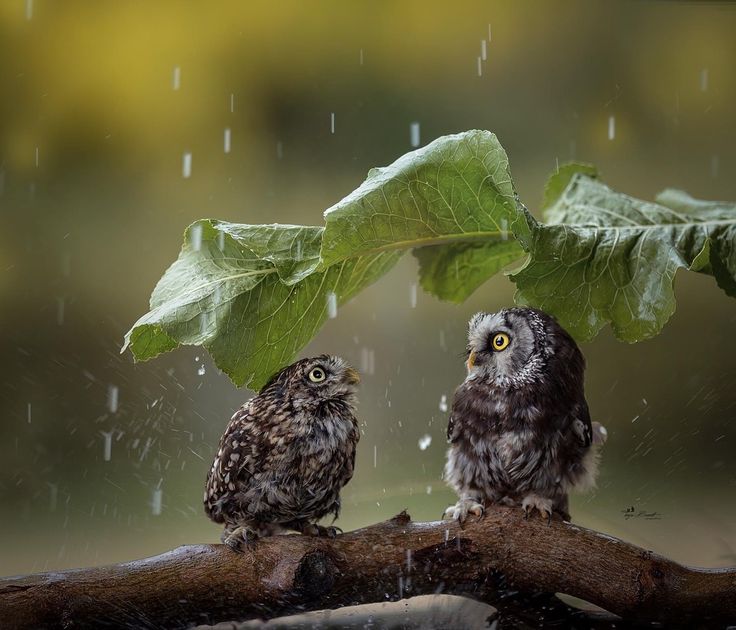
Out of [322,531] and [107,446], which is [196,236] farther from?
[107,446]

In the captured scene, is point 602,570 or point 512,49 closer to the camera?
point 602,570

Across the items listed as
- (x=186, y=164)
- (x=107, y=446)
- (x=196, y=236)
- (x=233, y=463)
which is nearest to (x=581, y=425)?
(x=233, y=463)

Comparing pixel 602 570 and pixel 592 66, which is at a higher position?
pixel 592 66

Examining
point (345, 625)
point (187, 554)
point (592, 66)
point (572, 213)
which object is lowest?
point (345, 625)

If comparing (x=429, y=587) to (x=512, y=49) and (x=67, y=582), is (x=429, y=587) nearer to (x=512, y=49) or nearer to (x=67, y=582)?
(x=67, y=582)

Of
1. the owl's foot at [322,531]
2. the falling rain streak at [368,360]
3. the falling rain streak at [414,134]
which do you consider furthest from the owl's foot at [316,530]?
the falling rain streak at [414,134]

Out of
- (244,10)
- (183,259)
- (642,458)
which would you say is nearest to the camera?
(183,259)

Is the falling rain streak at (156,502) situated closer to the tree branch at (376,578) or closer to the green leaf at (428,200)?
the tree branch at (376,578)

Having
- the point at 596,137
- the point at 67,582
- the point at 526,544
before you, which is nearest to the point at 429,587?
the point at 526,544
